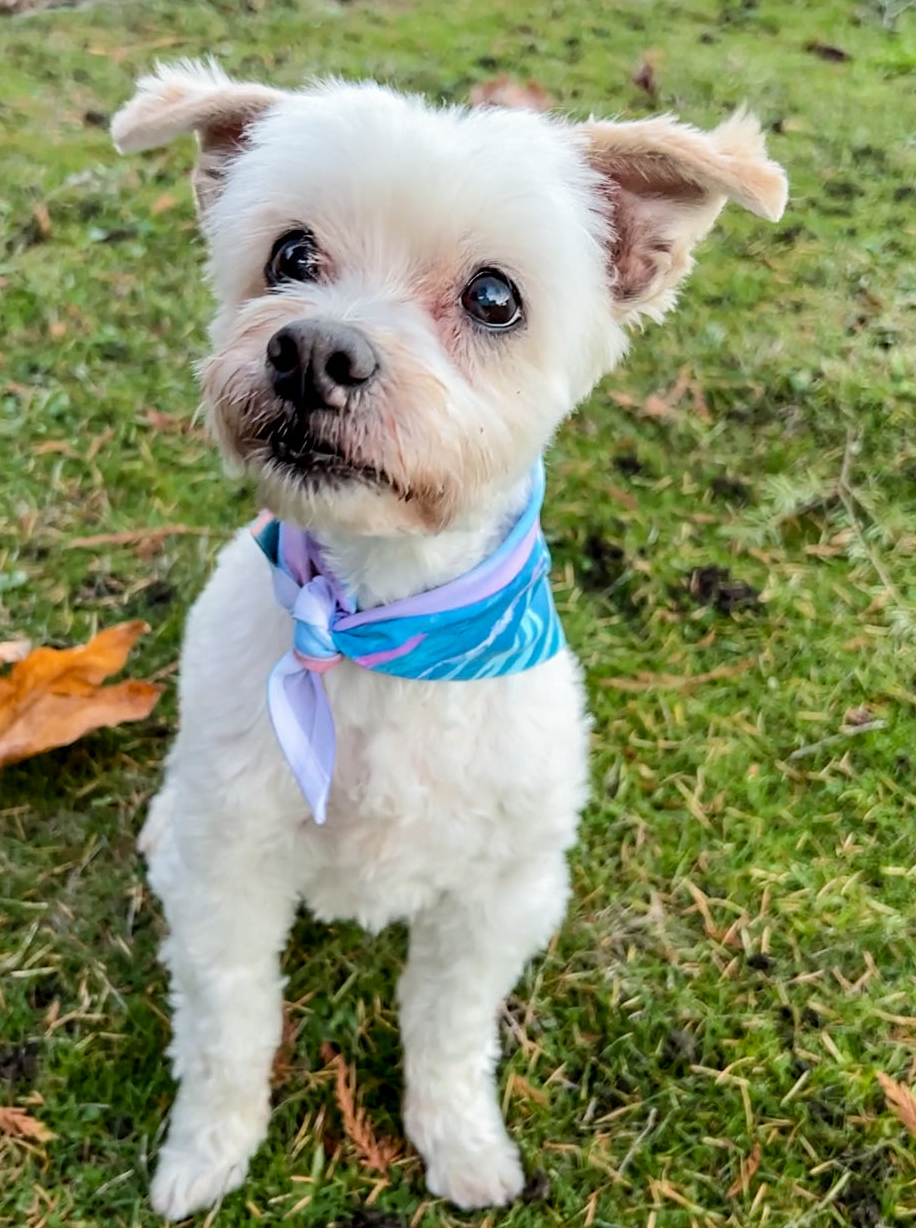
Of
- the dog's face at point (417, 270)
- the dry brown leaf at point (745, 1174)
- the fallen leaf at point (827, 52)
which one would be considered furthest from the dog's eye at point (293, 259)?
the fallen leaf at point (827, 52)

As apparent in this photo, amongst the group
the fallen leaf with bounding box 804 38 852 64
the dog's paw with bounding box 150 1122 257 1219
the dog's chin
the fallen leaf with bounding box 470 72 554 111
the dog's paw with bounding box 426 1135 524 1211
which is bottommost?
the dog's paw with bounding box 150 1122 257 1219

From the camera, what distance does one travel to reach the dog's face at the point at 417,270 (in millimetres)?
1963

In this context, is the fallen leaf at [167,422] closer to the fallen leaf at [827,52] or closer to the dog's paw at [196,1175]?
the dog's paw at [196,1175]

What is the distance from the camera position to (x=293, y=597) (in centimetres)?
241

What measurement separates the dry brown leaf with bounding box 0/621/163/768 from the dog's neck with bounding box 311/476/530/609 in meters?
1.49

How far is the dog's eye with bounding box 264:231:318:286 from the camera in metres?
2.19

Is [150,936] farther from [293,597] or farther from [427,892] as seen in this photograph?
[293,597]

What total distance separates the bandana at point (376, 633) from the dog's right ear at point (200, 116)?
762 mm

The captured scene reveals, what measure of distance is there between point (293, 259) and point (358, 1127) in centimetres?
216

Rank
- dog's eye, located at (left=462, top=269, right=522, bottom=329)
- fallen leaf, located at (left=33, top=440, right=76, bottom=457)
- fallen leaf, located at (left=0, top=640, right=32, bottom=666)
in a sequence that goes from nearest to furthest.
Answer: dog's eye, located at (left=462, top=269, right=522, bottom=329)
fallen leaf, located at (left=0, top=640, right=32, bottom=666)
fallen leaf, located at (left=33, top=440, right=76, bottom=457)

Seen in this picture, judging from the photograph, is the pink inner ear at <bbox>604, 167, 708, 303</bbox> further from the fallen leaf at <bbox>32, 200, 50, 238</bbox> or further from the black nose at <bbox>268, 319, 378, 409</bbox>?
the fallen leaf at <bbox>32, 200, 50, 238</bbox>

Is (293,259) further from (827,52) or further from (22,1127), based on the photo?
(827,52)

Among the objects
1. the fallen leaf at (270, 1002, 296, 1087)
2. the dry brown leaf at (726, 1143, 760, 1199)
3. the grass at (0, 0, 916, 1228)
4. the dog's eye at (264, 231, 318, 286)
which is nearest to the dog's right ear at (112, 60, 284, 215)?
the dog's eye at (264, 231, 318, 286)

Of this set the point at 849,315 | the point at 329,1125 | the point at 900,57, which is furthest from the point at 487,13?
the point at 329,1125
